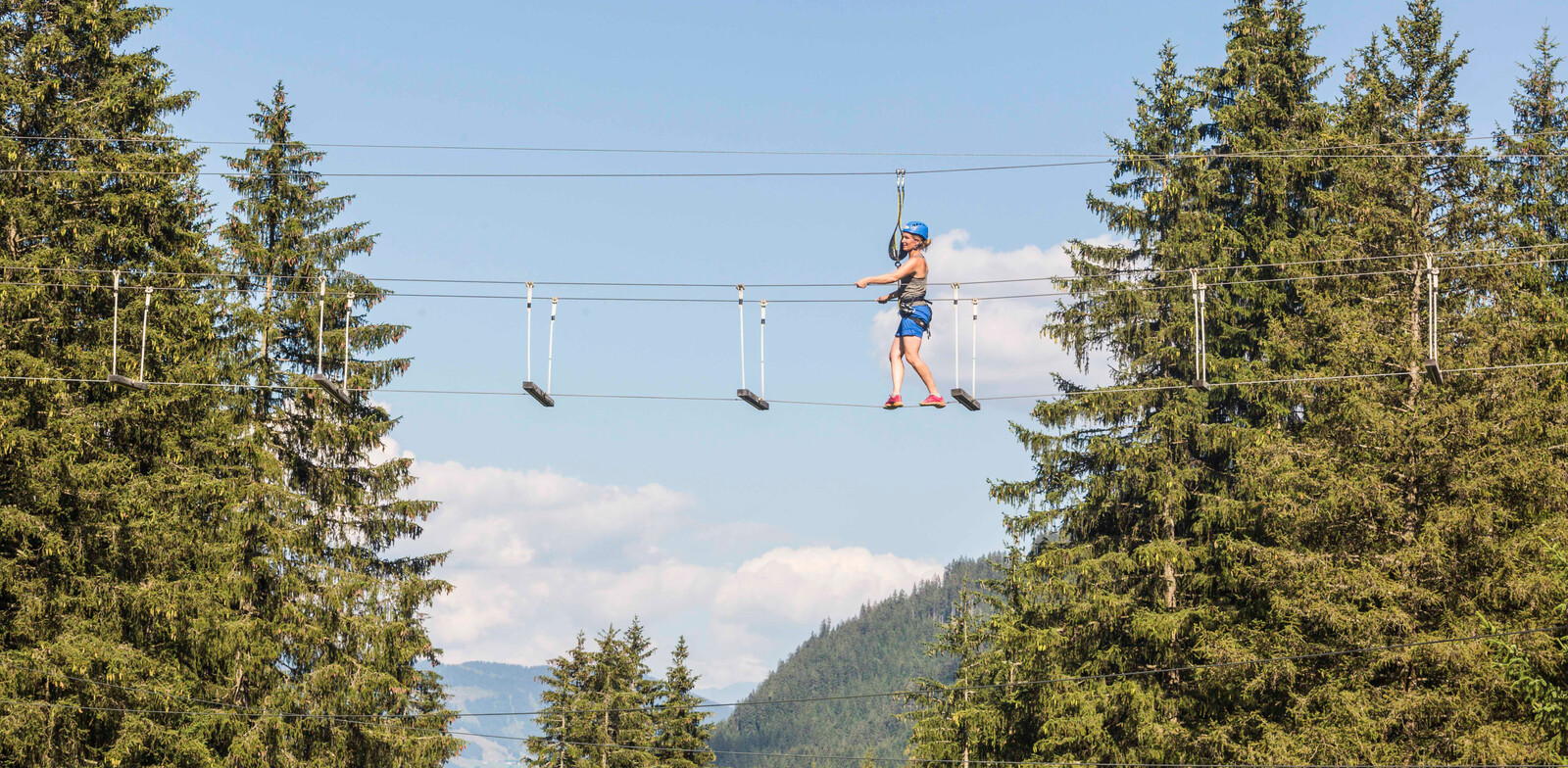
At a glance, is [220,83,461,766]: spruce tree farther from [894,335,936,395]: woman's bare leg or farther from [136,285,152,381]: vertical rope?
[894,335,936,395]: woman's bare leg

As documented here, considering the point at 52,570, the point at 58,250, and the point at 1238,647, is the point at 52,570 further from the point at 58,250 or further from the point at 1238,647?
the point at 1238,647

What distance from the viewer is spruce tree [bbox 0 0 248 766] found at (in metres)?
22.4

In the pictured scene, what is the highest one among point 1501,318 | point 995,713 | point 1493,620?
point 1501,318

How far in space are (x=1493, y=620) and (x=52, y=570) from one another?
2181 cm

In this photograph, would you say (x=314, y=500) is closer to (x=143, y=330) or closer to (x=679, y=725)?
(x=143, y=330)

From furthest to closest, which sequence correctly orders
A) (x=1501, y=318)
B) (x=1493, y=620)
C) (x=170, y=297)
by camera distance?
(x=170, y=297) → (x=1501, y=318) → (x=1493, y=620)

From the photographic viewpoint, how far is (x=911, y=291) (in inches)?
644

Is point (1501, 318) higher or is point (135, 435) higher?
point (1501, 318)

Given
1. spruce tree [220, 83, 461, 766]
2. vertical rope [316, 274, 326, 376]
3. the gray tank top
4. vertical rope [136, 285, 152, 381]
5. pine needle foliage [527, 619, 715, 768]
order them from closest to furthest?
vertical rope [316, 274, 326, 376], the gray tank top, vertical rope [136, 285, 152, 381], spruce tree [220, 83, 461, 766], pine needle foliage [527, 619, 715, 768]

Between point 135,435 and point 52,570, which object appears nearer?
point 52,570

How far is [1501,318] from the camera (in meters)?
22.9

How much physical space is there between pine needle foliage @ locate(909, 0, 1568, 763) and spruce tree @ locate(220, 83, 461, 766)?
436 inches

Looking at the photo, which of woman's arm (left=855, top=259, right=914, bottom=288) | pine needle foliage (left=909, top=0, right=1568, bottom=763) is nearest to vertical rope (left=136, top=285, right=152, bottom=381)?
woman's arm (left=855, top=259, right=914, bottom=288)

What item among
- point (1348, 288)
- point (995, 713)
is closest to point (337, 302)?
point (995, 713)
